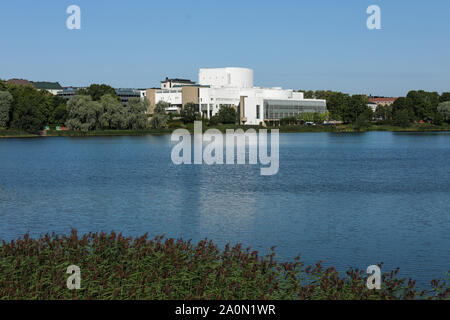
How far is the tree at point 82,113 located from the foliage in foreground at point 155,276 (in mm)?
114870

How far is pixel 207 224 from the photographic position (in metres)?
27.1

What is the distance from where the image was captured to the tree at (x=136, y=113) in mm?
135625

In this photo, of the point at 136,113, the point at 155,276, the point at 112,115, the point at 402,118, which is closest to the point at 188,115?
the point at 136,113

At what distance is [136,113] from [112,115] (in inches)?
250

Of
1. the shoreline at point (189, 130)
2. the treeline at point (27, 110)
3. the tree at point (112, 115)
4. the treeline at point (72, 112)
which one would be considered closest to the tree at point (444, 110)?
the shoreline at point (189, 130)

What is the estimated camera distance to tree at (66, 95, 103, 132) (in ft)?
420

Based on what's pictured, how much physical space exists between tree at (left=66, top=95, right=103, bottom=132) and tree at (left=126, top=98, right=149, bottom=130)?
7.83 metres

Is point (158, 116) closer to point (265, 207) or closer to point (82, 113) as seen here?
point (82, 113)

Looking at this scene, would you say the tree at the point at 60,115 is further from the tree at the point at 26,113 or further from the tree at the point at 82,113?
→ the tree at the point at 82,113

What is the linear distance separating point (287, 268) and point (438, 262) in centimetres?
810

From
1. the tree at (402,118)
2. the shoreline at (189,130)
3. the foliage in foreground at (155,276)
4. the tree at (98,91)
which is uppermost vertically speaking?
the tree at (98,91)

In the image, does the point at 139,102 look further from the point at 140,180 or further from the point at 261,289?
the point at 261,289

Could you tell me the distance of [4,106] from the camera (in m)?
124

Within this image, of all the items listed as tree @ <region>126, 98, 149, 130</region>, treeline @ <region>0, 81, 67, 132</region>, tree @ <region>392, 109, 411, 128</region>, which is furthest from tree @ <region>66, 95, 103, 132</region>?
tree @ <region>392, 109, 411, 128</region>
